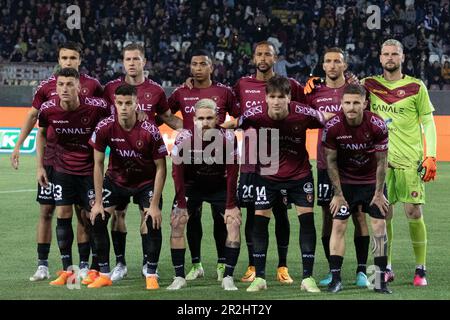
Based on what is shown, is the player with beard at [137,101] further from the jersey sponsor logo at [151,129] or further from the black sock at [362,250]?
the black sock at [362,250]

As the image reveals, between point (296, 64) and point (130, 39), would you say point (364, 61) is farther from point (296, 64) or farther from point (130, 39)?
point (130, 39)

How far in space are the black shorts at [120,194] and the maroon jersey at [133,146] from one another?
0.05 meters

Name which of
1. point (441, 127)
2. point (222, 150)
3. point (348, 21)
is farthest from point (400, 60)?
point (348, 21)

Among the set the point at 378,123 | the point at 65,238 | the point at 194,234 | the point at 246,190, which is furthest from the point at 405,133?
the point at 65,238

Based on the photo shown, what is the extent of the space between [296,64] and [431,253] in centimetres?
1880

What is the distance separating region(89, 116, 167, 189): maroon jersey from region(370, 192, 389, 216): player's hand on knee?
1.87 m

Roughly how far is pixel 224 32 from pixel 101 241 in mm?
23402

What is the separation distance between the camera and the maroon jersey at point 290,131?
8.91 meters

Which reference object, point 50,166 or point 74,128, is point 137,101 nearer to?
point 74,128

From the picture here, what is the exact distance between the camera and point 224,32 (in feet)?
105

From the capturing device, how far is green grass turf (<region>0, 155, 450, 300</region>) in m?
8.53

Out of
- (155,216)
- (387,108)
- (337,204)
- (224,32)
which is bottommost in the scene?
(155,216)

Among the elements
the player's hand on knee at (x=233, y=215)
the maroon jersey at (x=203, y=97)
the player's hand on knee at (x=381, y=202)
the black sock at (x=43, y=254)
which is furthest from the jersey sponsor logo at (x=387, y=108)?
the black sock at (x=43, y=254)

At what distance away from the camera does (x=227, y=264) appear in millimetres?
8961
